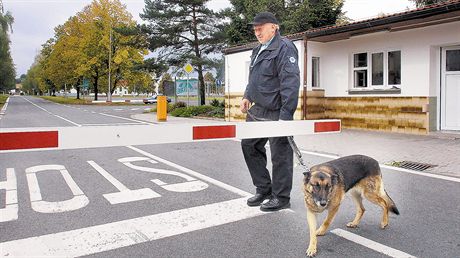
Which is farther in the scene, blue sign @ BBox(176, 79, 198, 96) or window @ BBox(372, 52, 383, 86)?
blue sign @ BBox(176, 79, 198, 96)

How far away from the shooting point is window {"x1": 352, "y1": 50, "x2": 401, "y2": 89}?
13.7 m

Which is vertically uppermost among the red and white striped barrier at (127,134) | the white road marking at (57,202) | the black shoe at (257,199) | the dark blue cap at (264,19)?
the dark blue cap at (264,19)

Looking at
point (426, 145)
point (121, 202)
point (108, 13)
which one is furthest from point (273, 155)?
point (108, 13)

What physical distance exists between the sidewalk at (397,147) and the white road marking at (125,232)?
269cm

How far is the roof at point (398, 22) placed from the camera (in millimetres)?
10672

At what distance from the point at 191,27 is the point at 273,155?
25.9m

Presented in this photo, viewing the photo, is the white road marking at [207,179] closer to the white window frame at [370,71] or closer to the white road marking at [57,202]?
the white road marking at [57,202]

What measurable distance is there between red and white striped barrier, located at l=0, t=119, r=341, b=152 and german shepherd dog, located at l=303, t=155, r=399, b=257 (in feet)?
2.02

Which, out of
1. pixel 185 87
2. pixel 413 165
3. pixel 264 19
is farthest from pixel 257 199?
pixel 185 87

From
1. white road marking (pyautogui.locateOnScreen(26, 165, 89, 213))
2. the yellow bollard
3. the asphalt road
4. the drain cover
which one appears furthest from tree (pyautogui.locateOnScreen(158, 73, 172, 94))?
the drain cover

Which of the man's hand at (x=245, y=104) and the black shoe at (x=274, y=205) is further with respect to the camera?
the man's hand at (x=245, y=104)

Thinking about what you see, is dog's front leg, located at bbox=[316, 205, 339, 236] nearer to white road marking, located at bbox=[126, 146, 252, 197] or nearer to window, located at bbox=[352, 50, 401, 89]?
white road marking, located at bbox=[126, 146, 252, 197]

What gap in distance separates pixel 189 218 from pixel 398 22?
10.1m

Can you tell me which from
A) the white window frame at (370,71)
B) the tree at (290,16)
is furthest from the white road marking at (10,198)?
the tree at (290,16)
